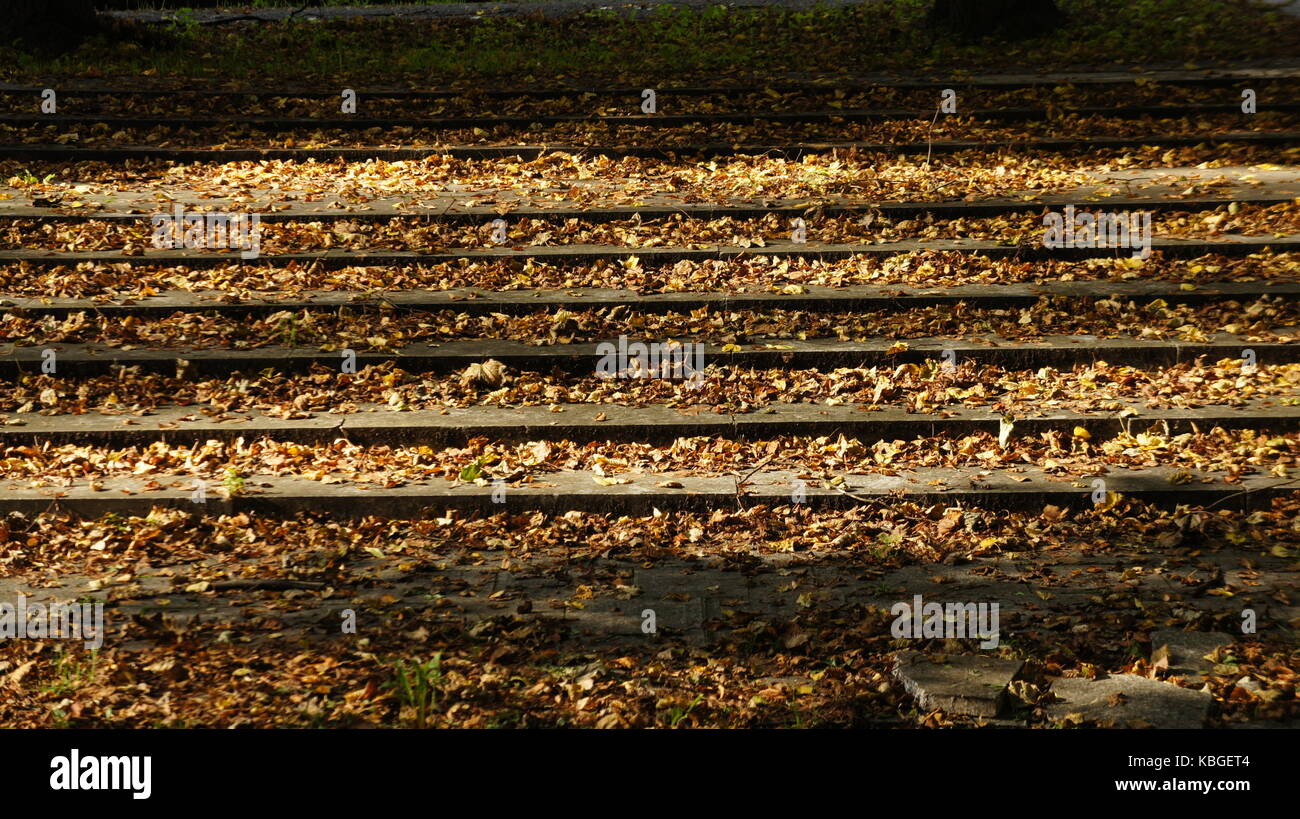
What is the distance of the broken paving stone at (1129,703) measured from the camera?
13.2 feet

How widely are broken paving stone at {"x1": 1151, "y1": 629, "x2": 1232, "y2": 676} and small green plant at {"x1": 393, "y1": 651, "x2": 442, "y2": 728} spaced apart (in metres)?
2.53

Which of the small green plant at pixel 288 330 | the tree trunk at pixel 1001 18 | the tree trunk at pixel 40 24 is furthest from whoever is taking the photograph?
the tree trunk at pixel 1001 18

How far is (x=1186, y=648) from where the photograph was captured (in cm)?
452

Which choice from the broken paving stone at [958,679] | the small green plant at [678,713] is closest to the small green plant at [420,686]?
the small green plant at [678,713]

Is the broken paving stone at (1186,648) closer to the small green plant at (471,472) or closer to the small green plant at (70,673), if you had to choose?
the small green plant at (471,472)

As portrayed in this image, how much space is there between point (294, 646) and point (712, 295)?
3884 millimetres

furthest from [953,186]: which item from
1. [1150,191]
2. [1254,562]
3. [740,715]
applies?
[740,715]

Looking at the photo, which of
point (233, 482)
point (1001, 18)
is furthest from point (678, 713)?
point (1001, 18)

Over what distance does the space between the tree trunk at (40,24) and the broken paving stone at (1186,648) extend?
39.1ft

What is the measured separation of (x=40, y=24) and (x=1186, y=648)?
12244 mm

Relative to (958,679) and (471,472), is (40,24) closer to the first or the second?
(471,472)

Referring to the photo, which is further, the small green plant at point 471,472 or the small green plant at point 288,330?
the small green plant at point 288,330

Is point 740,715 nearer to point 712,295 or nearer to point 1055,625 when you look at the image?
point 1055,625

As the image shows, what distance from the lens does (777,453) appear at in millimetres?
6230
